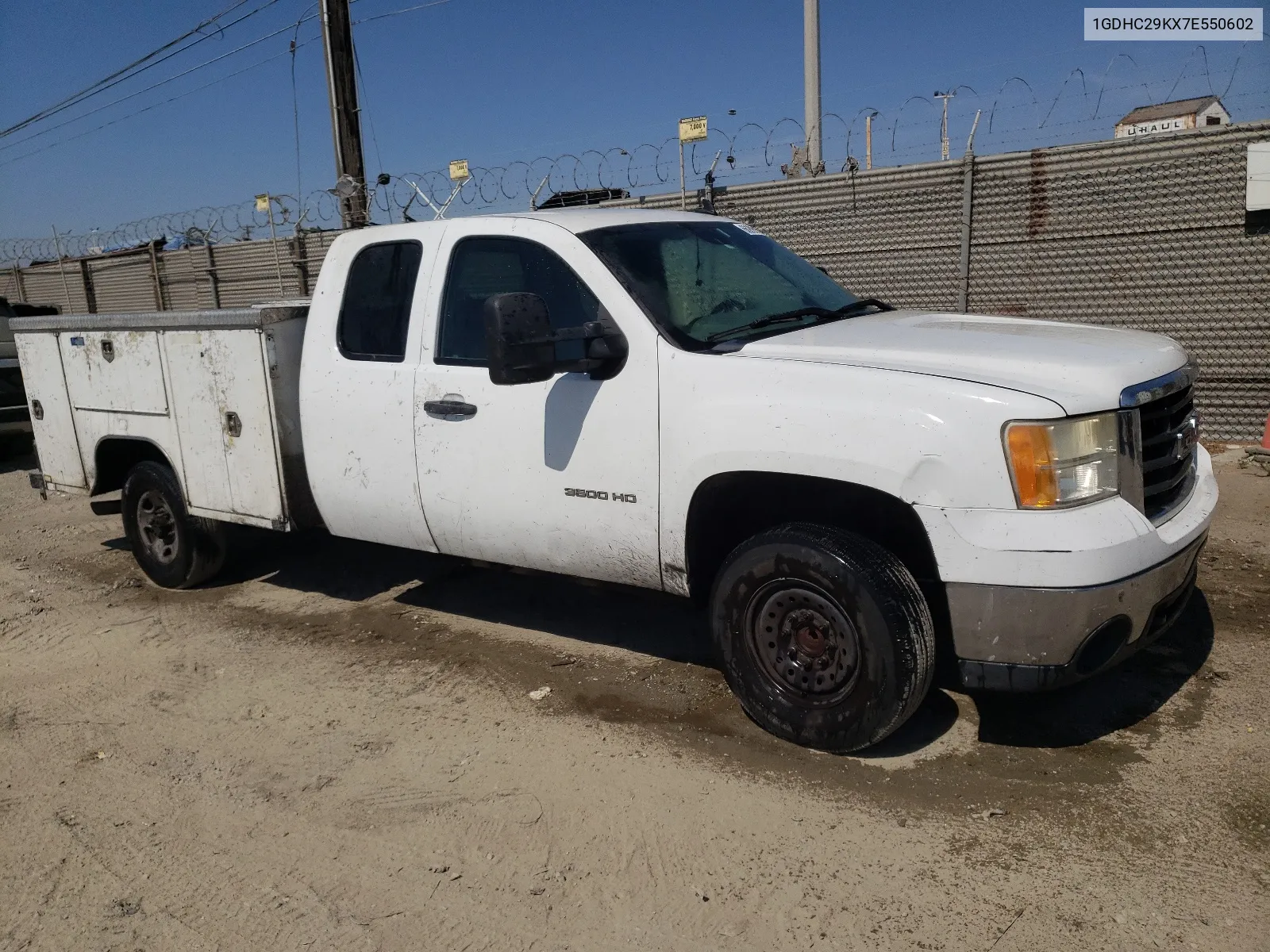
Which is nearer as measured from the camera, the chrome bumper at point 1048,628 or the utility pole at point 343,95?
the chrome bumper at point 1048,628

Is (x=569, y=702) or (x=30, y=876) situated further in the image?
(x=569, y=702)

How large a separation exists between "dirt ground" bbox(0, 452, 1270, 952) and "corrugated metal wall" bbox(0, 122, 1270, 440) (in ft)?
12.2

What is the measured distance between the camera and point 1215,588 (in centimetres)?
507

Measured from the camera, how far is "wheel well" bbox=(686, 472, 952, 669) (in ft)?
11.5

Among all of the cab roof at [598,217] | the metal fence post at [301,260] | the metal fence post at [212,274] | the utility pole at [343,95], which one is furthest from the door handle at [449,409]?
the metal fence post at [212,274]

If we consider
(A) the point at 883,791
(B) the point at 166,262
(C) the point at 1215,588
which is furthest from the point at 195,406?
(B) the point at 166,262

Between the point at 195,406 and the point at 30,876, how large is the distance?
9.56ft

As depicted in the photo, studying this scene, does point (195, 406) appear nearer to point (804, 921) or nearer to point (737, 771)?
point (737, 771)

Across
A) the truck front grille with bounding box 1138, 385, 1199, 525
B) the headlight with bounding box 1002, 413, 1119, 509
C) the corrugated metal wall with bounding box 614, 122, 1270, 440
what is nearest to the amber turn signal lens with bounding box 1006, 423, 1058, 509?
the headlight with bounding box 1002, 413, 1119, 509

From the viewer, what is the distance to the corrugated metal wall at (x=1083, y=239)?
321 inches

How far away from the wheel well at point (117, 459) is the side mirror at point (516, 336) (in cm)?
341

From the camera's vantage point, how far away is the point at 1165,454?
354 cm

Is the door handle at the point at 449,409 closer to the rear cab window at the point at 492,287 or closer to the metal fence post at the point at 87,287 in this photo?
the rear cab window at the point at 492,287

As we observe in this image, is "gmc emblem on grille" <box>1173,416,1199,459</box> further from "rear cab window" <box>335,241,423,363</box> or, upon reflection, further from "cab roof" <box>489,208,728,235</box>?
"rear cab window" <box>335,241,423,363</box>
